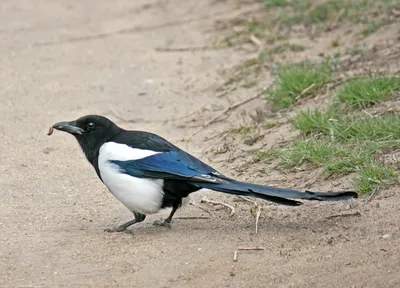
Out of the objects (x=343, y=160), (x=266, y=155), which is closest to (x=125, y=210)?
(x=266, y=155)

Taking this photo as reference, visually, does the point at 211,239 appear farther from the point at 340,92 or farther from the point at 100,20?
the point at 100,20

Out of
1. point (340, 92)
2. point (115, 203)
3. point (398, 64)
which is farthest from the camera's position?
point (398, 64)

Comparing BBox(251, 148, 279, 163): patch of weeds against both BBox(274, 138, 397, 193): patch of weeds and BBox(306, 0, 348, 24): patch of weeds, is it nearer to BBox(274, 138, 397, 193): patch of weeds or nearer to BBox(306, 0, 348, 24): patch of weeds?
BBox(274, 138, 397, 193): patch of weeds

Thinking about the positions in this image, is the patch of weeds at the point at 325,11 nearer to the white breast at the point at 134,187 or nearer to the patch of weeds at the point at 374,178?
the patch of weeds at the point at 374,178

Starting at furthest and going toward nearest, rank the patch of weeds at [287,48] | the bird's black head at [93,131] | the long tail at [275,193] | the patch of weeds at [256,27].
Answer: the patch of weeds at [256,27]
the patch of weeds at [287,48]
the bird's black head at [93,131]
the long tail at [275,193]

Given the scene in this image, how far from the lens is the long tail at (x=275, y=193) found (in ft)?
16.2

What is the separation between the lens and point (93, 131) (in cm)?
554

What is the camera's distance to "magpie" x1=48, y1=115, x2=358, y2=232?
510 cm

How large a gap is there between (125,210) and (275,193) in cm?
117

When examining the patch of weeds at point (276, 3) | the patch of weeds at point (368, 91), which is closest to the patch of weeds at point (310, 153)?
the patch of weeds at point (368, 91)

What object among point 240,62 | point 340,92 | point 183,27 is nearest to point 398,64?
point 340,92

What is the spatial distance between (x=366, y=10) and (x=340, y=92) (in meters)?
2.39

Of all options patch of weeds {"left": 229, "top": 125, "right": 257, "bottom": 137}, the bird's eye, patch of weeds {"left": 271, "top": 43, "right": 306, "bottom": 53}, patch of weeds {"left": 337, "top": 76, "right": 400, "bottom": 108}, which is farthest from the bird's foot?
patch of weeds {"left": 271, "top": 43, "right": 306, "bottom": 53}

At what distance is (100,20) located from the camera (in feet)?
33.7
